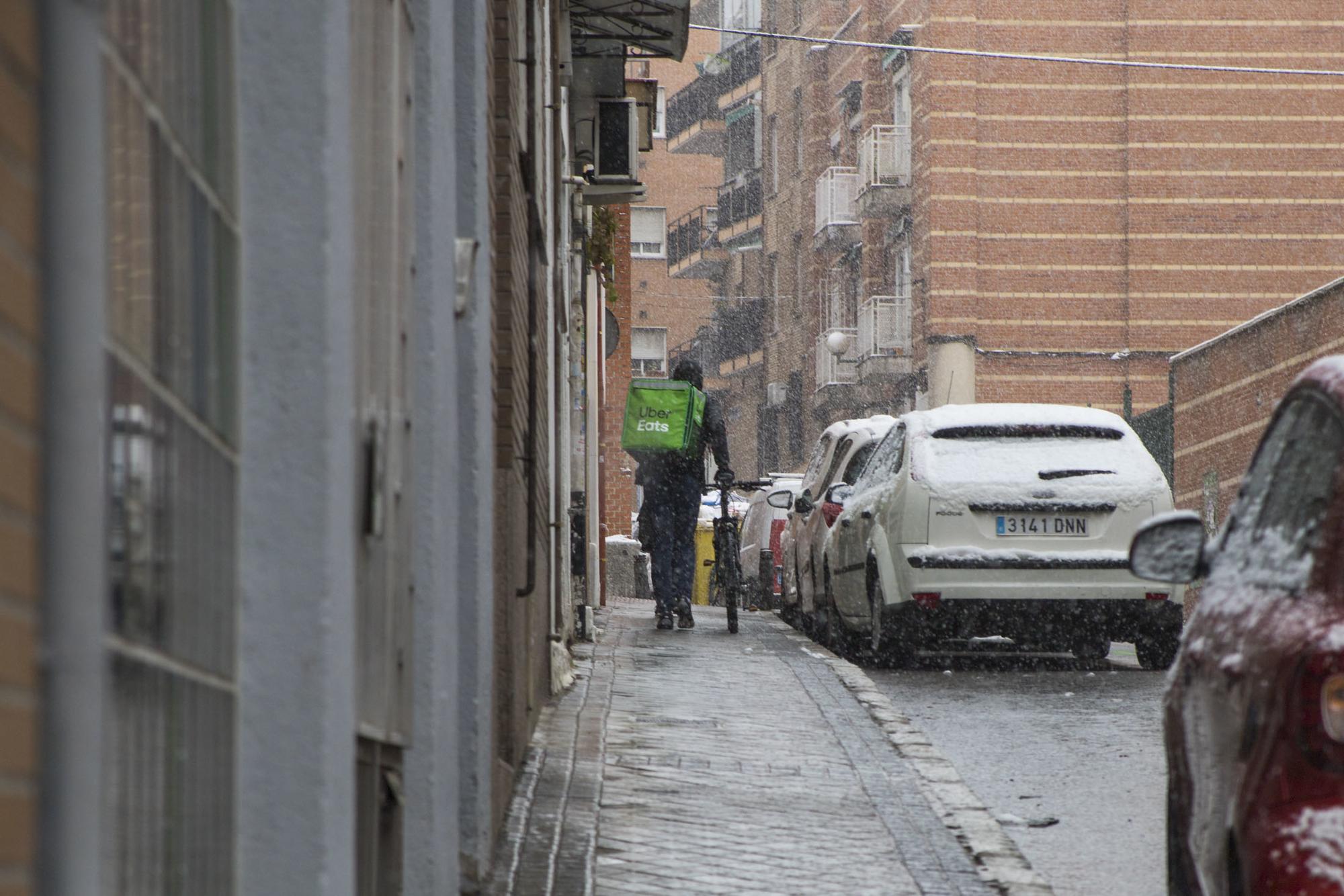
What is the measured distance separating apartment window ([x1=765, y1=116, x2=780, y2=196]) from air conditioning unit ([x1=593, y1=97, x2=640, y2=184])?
134ft

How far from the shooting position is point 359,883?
13.0 feet

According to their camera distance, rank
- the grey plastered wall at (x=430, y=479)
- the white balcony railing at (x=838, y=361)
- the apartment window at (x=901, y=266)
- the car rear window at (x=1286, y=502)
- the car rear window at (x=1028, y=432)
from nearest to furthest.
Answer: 1. the car rear window at (x=1286, y=502)
2. the grey plastered wall at (x=430, y=479)
3. the car rear window at (x=1028, y=432)
4. the apartment window at (x=901, y=266)
5. the white balcony railing at (x=838, y=361)

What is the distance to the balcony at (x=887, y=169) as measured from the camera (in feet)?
141

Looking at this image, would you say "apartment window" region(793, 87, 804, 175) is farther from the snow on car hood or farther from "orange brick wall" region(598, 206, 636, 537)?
the snow on car hood

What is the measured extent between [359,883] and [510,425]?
3289 millimetres

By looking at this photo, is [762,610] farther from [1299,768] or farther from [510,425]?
[1299,768]

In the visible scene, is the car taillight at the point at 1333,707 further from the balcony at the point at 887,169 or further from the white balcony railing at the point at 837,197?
the white balcony railing at the point at 837,197

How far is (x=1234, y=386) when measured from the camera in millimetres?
27703

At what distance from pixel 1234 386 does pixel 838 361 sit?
70.8 ft

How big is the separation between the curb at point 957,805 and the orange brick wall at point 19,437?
4969 millimetres

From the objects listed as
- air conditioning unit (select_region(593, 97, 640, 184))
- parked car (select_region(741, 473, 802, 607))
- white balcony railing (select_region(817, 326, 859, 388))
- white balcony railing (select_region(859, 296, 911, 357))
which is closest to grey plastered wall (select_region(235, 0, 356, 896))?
air conditioning unit (select_region(593, 97, 640, 184))

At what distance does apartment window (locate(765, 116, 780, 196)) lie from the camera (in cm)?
5853

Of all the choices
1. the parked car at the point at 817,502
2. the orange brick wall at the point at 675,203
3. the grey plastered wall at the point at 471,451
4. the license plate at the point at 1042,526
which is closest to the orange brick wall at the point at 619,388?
the parked car at the point at 817,502

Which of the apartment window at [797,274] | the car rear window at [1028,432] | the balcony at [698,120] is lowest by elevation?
the car rear window at [1028,432]
